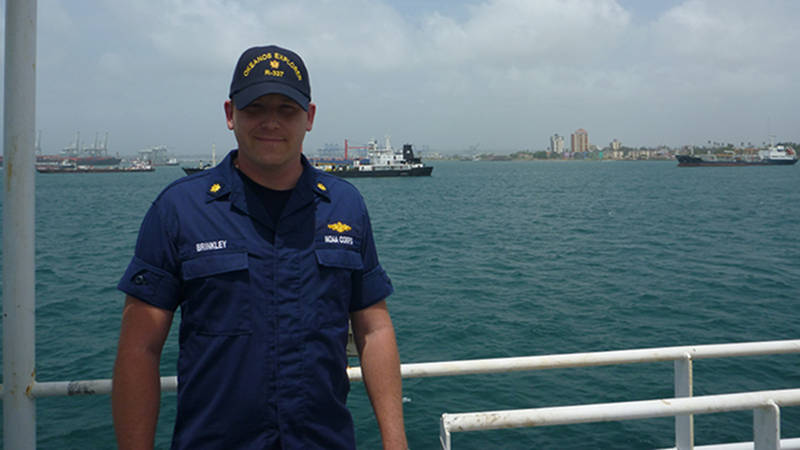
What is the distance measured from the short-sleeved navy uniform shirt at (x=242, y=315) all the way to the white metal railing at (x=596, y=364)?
0.38 metres

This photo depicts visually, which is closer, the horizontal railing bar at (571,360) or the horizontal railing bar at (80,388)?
the horizontal railing bar at (80,388)

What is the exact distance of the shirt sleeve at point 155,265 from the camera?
4.43 ft

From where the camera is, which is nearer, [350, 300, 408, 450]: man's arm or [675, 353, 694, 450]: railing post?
[350, 300, 408, 450]: man's arm

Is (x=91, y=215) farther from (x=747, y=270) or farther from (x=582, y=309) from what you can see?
(x=747, y=270)

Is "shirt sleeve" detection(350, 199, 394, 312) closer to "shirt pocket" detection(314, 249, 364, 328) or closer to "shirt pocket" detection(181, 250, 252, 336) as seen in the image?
"shirt pocket" detection(314, 249, 364, 328)

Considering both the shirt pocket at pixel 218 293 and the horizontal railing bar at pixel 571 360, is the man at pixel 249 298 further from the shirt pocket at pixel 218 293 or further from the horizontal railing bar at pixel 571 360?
the horizontal railing bar at pixel 571 360

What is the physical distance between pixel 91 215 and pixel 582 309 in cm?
3118

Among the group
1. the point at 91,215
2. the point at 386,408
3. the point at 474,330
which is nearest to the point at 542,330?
the point at 474,330

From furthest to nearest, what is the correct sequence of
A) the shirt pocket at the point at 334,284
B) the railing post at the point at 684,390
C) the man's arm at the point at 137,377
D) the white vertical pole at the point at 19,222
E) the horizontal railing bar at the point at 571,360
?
1. the railing post at the point at 684,390
2. the horizontal railing bar at the point at 571,360
3. the white vertical pole at the point at 19,222
4. the shirt pocket at the point at 334,284
5. the man's arm at the point at 137,377

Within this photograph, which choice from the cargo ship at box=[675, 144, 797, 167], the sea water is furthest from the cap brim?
the cargo ship at box=[675, 144, 797, 167]

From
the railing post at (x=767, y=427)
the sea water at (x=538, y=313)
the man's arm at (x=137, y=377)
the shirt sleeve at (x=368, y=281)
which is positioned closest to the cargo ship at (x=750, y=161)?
the sea water at (x=538, y=313)

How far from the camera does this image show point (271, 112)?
1.49 m

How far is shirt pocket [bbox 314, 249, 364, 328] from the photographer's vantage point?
4.77 ft

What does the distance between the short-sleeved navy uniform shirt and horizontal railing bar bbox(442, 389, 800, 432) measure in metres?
0.34
